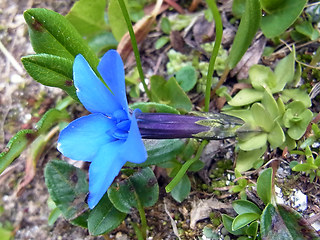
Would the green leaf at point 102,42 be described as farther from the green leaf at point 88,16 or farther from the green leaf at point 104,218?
the green leaf at point 104,218

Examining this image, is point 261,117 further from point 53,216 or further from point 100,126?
point 53,216

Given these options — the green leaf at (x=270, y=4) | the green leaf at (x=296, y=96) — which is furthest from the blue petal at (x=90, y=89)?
the green leaf at (x=270, y=4)

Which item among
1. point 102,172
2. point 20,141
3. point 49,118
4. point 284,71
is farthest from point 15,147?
point 284,71

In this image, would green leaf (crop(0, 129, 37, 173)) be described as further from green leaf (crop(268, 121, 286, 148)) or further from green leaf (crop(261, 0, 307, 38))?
green leaf (crop(261, 0, 307, 38))

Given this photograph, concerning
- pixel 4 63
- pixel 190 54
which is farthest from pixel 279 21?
pixel 4 63

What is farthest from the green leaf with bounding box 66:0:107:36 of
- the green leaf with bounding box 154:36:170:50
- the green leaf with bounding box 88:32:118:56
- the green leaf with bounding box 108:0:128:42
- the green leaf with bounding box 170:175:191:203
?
the green leaf with bounding box 170:175:191:203

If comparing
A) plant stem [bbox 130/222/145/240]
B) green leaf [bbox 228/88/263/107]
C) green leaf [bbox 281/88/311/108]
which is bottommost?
plant stem [bbox 130/222/145/240]
